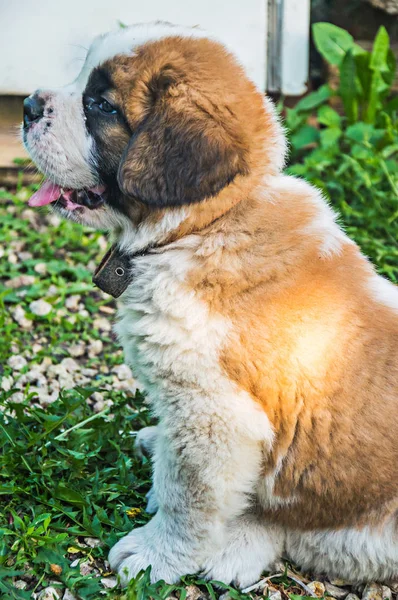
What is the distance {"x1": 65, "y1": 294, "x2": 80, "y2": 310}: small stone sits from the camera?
507cm

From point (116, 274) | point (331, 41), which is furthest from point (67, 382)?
point (331, 41)

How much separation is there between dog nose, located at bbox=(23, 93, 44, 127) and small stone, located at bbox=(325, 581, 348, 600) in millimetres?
2202

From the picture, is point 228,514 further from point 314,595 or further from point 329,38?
point 329,38

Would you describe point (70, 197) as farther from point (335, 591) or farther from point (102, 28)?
point (102, 28)

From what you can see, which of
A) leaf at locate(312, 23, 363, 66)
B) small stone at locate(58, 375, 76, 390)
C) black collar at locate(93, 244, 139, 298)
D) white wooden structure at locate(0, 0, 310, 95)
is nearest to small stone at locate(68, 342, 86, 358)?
small stone at locate(58, 375, 76, 390)

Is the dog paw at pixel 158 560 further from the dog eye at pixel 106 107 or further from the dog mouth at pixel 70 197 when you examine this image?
the dog eye at pixel 106 107

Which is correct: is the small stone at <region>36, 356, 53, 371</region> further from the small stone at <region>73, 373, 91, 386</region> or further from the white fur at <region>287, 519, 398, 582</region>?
the white fur at <region>287, 519, 398, 582</region>

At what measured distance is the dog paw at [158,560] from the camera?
305 cm

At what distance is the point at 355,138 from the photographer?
19.1ft

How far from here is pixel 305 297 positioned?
2867 mm

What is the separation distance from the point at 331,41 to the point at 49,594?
15.0 feet

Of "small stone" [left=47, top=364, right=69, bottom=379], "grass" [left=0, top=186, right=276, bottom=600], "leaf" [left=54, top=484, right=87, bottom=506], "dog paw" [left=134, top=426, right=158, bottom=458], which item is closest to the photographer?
"grass" [left=0, top=186, right=276, bottom=600]

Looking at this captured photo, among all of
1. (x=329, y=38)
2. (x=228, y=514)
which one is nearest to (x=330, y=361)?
(x=228, y=514)

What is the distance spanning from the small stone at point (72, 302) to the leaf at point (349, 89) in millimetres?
2524
